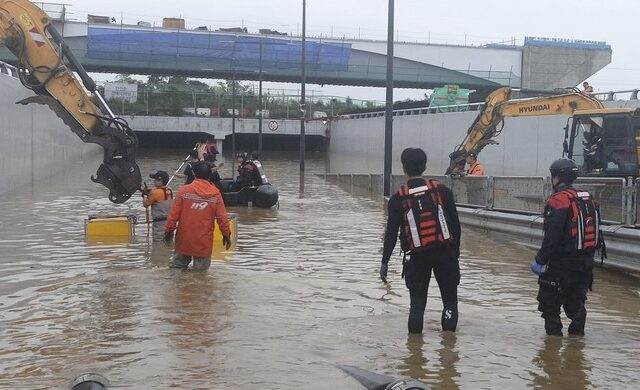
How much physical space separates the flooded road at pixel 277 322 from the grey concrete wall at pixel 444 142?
1944 cm

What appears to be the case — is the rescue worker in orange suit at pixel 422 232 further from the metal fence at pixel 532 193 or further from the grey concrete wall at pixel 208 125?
the grey concrete wall at pixel 208 125

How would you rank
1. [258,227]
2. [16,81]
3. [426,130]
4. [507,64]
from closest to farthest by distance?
1. [258,227]
2. [16,81]
3. [426,130]
4. [507,64]

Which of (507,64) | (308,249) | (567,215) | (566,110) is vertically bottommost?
(308,249)

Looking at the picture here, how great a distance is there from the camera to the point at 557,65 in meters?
76.3

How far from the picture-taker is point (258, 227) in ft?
61.4

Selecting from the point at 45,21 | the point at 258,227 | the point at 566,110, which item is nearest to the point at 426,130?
the point at 566,110

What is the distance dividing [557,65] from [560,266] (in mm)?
71731

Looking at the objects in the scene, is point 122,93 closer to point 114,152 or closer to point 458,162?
point 458,162

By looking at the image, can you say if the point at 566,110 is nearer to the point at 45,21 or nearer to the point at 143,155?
the point at 45,21

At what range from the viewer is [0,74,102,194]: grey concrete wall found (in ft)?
83.7

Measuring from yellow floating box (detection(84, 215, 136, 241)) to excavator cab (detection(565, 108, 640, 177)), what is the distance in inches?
448

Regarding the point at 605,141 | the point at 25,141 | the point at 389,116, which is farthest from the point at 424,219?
the point at 25,141

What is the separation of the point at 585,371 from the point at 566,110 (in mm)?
18802

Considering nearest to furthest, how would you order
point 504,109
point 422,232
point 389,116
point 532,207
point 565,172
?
1. point 422,232
2. point 565,172
3. point 532,207
4. point 389,116
5. point 504,109
